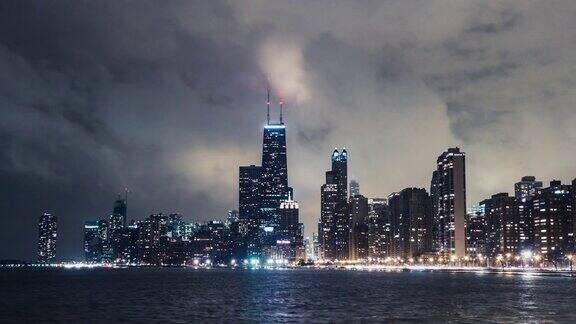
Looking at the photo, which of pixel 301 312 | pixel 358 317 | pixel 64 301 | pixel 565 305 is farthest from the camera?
pixel 64 301

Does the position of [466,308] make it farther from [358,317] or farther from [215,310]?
[215,310]

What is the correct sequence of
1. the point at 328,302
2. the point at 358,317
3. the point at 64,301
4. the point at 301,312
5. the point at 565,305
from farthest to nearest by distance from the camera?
the point at 64,301
the point at 328,302
the point at 565,305
the point at 301,312
the point at 358,317

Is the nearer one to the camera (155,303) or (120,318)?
(120,318)

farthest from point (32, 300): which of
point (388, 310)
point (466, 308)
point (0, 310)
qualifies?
point (466, 308)

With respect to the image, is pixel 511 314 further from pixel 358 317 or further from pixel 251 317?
pixel 251 317

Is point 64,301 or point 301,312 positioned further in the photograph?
point 64,301

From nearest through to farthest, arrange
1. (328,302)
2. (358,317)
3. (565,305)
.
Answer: (358,317) → (565,305) → (328,302)

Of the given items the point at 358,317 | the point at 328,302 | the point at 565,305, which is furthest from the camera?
the point at 328,302

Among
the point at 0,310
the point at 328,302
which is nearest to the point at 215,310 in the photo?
the point at 328,302
